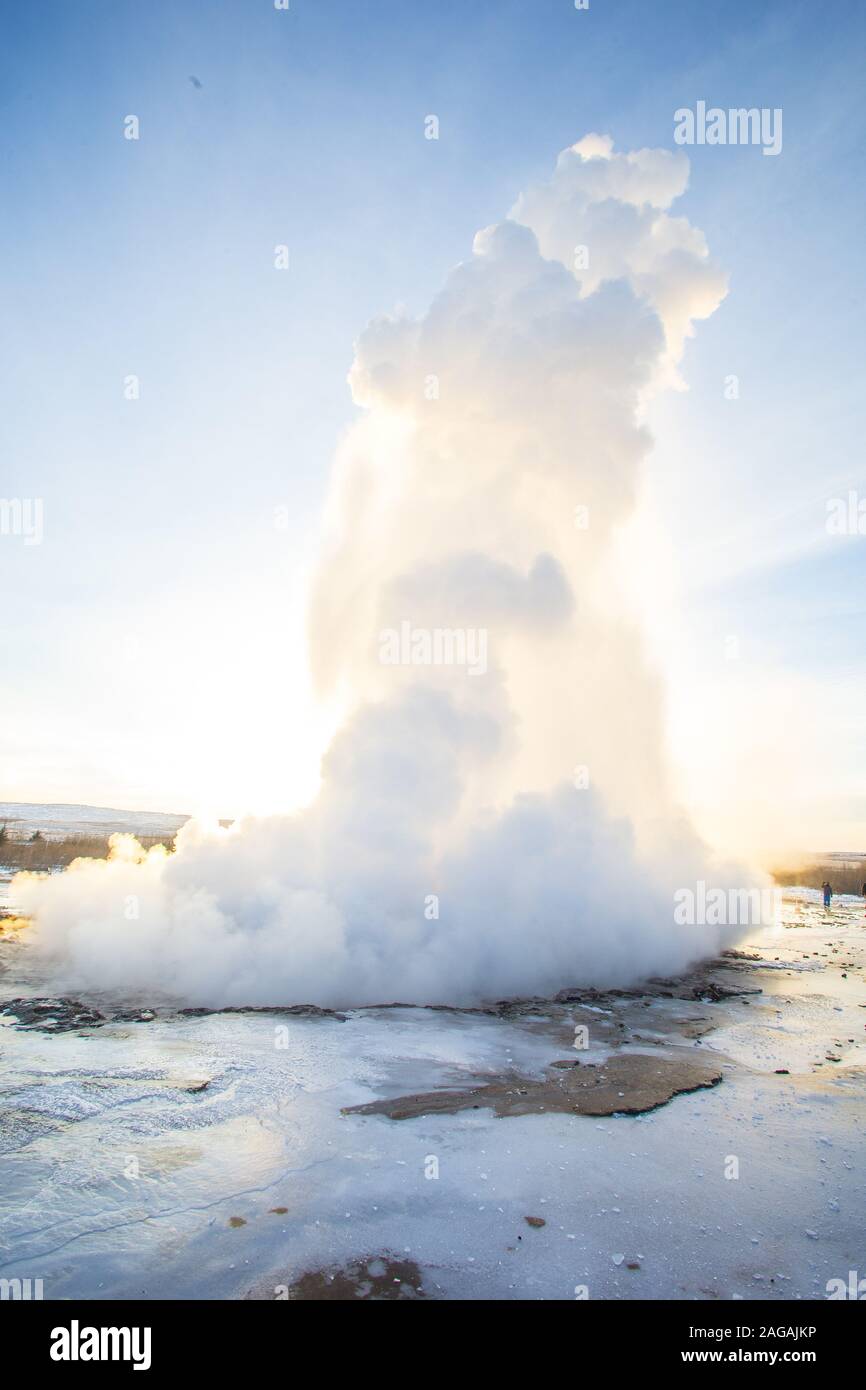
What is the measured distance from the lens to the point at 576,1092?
8461 millimetres

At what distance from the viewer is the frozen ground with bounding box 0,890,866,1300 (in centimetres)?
480

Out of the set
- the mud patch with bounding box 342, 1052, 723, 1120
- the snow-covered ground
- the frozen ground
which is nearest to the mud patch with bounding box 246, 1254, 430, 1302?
the frozen ground

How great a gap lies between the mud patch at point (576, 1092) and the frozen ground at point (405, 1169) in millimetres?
244

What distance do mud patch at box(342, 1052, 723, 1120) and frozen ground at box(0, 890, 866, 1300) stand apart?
24 cm

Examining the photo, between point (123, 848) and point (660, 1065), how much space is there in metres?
17.1

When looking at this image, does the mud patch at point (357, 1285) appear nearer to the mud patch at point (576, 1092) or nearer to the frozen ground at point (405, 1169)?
the frozen ground at point (405, 1169)

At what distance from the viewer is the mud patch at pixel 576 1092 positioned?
785cm

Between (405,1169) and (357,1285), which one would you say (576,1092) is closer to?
(405,1169)

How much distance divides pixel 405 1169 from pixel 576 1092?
315 cm

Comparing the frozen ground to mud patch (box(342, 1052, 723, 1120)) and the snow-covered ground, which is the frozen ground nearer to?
mud patch (box(342, 1052, 723, 1120))

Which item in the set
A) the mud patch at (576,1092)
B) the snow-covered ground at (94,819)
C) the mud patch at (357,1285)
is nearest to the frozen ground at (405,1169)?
the mud patch at (357,1285)

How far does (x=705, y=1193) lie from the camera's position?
19.7ft

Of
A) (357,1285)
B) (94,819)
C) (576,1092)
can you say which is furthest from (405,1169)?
(94,819)
